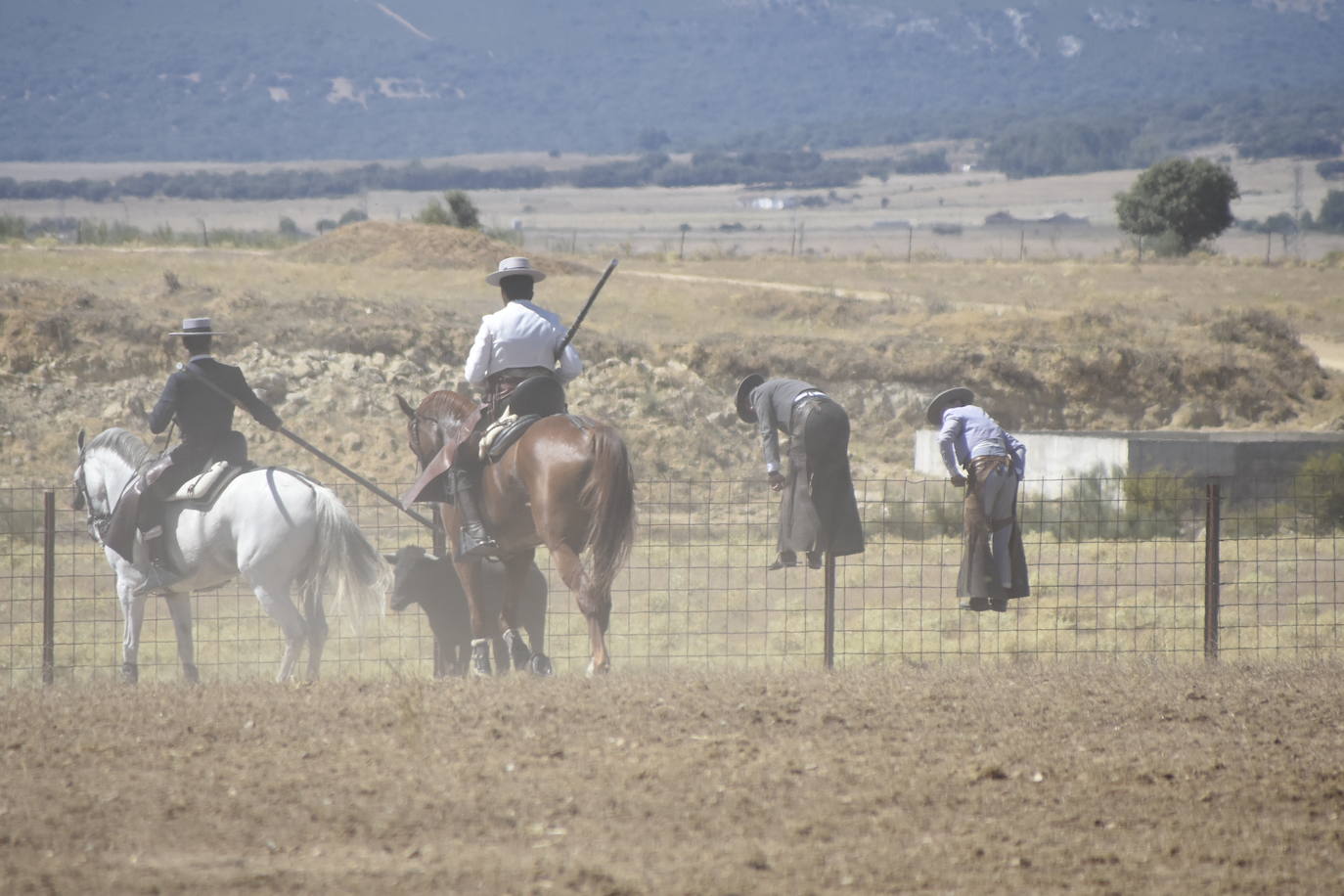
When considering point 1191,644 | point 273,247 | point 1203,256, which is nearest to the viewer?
point 1191,644

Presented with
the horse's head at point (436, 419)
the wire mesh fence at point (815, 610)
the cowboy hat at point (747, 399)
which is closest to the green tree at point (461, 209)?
the wire mesh fence at point (815, 610)

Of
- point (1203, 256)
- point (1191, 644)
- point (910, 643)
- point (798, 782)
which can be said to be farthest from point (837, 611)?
point (1203, 256)

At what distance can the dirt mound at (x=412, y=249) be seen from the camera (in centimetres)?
4728

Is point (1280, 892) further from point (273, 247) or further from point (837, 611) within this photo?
point (273, 247)

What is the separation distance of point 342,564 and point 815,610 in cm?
461

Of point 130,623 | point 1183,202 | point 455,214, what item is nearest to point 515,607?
point 130,623

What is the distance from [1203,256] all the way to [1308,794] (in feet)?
214

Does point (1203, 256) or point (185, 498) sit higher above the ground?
point (1203, 256)

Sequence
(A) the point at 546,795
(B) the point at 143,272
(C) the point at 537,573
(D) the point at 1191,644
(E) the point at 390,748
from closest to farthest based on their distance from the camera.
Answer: (A) the point at 546,795 < (E) the point at 390,748 < (C) the point at 537,573 < (D) the point at 1191,644 < (B) the point at 143,272

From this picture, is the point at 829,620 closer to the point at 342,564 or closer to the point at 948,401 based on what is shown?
the point at 948,401

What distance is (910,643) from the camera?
41.7ft

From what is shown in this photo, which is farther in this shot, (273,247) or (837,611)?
(273,247)

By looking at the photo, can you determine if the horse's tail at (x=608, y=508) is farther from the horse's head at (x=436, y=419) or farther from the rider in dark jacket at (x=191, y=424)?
the rider in dark jacket at (x=191, y=424)

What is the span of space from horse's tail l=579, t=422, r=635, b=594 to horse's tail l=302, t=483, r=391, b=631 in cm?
171
